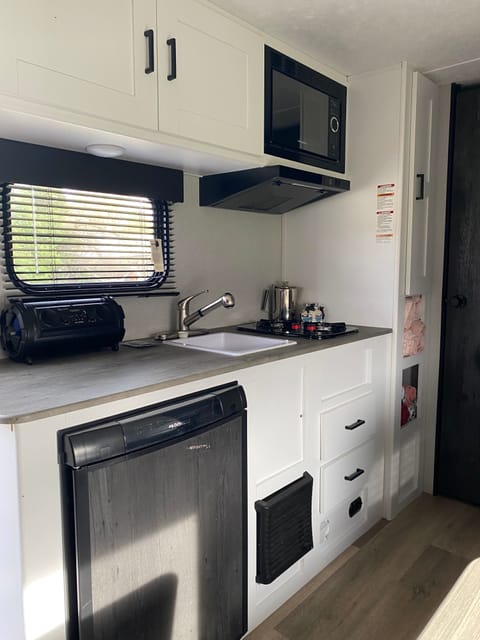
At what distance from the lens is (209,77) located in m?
1.71

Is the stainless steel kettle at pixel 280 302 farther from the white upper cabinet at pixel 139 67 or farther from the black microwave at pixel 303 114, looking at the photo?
the white upper cabinet at pixel 139 67

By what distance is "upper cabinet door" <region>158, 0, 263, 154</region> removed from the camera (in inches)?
61.8

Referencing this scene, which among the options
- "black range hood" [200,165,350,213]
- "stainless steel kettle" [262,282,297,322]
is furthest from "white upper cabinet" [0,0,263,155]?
"stainless steel kettle" [262,282,297,322]

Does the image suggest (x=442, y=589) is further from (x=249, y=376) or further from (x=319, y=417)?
(x=249, y=376)

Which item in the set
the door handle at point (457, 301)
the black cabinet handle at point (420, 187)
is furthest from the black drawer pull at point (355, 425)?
the black cabinet handle at point (420, 187)

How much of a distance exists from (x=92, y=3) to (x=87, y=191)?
2.07 feet

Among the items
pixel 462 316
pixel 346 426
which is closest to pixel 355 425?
pixel 346 426

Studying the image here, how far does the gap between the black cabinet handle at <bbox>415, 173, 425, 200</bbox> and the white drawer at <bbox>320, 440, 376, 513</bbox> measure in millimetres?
1198

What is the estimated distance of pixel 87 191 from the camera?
5.98 ft

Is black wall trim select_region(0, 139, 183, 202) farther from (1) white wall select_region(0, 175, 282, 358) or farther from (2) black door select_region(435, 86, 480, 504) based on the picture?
(2) black door select_region(435, 86, 480, 504)

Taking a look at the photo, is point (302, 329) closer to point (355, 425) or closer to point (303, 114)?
point (355, 425)

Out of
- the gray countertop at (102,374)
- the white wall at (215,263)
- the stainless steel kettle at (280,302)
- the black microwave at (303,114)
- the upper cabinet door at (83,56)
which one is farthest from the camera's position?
the stainless steel kettle at (280,302)

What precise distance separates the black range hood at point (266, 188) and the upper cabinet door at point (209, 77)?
5.2 inches

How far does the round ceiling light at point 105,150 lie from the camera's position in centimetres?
162
